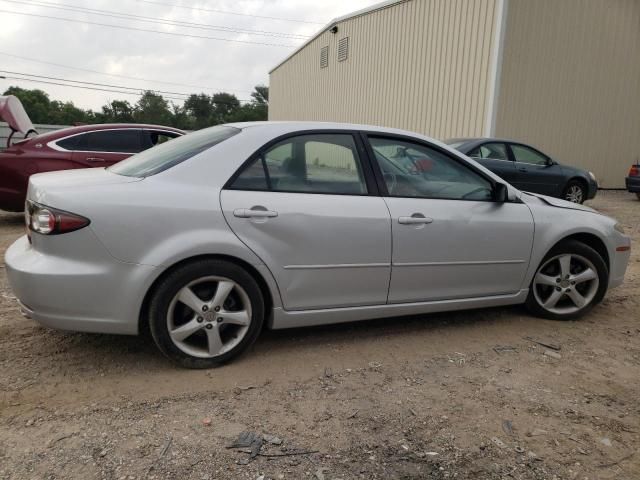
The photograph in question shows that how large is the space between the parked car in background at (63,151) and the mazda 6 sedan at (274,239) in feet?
13.4

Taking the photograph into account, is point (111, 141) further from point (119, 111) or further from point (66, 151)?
point (119, 111)

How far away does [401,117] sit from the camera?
50.4 feet

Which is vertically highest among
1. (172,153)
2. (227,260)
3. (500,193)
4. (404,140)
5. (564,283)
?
(404,140)

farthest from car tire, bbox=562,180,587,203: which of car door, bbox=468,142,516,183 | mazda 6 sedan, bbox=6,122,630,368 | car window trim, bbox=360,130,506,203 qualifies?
car window trim, bbox=360,130,506,203

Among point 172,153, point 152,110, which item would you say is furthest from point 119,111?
point 172,153

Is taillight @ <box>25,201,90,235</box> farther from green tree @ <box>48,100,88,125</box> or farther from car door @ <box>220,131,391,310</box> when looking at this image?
green tree @ <box>48,100,88,125</box>

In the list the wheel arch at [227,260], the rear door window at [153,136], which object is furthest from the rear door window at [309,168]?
the rear door window at [153,136]

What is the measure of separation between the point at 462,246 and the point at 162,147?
2.17 m

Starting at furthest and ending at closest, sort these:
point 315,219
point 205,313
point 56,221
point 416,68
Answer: point 416,68 < point 315,219 < point 205,313 < point 56,221

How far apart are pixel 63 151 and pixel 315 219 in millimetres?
5363

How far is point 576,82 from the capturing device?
45.5 feet

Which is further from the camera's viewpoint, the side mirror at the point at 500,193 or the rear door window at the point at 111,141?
the rear door window at the point at 111,141

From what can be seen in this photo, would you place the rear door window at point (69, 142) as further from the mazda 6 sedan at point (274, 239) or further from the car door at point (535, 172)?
the car door at point (535, 172)

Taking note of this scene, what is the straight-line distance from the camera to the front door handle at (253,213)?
293 centimetres
